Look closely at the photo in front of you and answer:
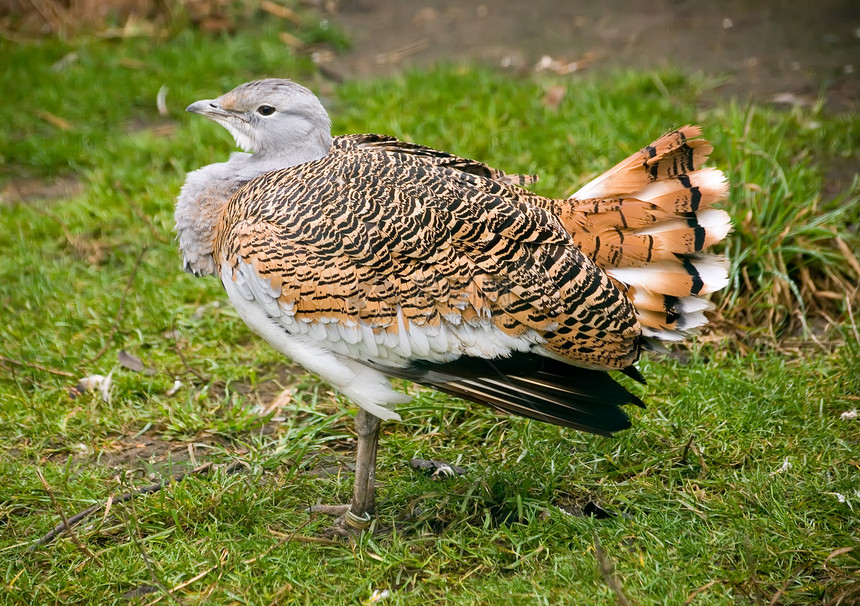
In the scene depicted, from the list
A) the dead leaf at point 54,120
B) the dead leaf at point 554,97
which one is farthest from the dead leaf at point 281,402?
the dead leaf at point 54,120

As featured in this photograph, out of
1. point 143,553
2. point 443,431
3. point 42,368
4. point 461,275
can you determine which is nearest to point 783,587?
point 461,275

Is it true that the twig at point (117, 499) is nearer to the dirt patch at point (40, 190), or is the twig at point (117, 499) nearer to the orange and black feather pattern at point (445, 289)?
the orange and black feather pattern at point (445, 289)

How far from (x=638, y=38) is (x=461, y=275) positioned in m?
4.92

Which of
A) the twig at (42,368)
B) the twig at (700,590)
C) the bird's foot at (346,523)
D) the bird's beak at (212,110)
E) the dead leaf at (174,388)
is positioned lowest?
the dead leaf at (174,388)

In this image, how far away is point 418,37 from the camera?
8109 mm

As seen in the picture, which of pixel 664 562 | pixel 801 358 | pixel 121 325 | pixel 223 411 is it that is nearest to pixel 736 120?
pixel 801 358

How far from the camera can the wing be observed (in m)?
3.39

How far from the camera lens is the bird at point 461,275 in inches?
134

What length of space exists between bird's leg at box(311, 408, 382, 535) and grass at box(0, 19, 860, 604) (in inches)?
4.3

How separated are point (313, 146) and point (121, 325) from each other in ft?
6.17

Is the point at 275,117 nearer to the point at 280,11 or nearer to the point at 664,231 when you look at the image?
the point at 664,231

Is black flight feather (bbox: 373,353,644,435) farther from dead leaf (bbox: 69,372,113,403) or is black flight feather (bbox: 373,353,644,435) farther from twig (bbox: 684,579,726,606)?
dead leaf (bbox: 69,372,113,403)

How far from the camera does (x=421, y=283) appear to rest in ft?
11.2

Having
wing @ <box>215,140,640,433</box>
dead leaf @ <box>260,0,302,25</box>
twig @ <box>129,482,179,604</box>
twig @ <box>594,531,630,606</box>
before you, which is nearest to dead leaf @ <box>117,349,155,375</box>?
twig @ <box>129,482,179,604</box>
